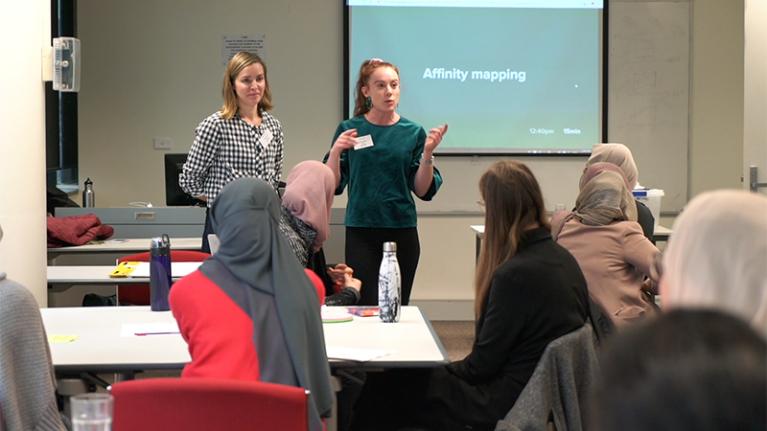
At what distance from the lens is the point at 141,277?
425 centimetres

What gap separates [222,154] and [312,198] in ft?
3.18

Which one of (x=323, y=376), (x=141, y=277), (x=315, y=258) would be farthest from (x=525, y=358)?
(x=141, y=277)

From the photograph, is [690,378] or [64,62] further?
[64,62]

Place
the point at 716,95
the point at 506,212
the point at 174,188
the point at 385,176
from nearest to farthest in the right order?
the point at 506,212, the point at 385,176, the point at 174,188, the point at 716,95

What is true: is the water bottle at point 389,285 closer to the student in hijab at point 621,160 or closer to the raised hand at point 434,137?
the raised hand at point 434,137

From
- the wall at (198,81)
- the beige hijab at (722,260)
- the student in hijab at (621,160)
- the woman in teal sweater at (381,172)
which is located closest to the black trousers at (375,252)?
the woman in teal sweater at (381,172)

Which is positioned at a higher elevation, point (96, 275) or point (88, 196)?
point (88, 196)

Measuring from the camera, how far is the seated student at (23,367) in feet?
7.91

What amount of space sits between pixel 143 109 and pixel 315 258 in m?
4.11

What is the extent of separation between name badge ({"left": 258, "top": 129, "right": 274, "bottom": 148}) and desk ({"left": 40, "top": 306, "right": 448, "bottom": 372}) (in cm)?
131

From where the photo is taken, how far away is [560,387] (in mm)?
2836

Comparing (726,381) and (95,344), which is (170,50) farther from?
(726,381)

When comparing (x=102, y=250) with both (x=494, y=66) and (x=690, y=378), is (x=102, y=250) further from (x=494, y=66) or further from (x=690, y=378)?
(x=690, y=378)

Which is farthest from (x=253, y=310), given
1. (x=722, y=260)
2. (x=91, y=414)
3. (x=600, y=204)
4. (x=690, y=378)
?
(x=600, y=204)
